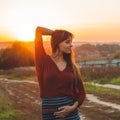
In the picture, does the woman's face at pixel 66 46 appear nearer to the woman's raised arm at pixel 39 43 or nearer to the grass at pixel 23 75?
the woman's raised arm at pixel 39 43

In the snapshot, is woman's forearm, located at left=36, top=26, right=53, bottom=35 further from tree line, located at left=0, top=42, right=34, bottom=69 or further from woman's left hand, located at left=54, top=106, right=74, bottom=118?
tree line, located at left=0, top=42, right=34, bottom=69

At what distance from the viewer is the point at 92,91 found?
2131 centimetres

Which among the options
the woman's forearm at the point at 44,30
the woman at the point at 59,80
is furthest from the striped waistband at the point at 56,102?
the woman's forearm at the point at 44,30

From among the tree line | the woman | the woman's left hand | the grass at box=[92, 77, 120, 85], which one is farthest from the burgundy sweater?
the tree line

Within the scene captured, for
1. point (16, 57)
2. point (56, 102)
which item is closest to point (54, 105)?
point (56, 102)

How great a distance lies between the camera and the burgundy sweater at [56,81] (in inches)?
187

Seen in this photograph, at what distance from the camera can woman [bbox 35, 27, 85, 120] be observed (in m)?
4.75

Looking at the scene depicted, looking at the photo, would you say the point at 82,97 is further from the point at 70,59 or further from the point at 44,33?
the point at 44,33

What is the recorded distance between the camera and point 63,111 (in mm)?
4703

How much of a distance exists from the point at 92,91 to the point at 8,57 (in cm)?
4136

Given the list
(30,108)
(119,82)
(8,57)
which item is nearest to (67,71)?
(30,108)

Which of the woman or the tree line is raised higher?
the woman

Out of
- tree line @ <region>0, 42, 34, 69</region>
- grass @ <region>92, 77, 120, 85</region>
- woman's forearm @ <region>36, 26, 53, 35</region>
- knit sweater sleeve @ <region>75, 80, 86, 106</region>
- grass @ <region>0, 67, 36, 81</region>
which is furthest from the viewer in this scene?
tree line @ <region>0, 42, 34, 69</region>

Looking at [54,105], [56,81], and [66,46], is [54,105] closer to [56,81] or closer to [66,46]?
[56,81]
